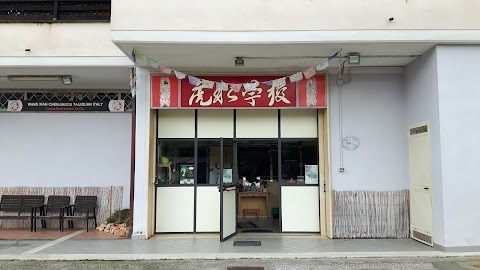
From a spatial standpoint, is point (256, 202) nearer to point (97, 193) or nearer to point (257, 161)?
point (257, 161)

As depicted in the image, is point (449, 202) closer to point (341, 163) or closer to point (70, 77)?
point (341, 163)

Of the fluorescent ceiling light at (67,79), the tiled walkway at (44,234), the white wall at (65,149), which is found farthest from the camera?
the white wall at (65,149)

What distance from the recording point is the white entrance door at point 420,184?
694 cm

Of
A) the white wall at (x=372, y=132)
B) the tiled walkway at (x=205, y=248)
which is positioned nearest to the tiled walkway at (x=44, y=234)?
the tiled walkway at (x=205, y=248)

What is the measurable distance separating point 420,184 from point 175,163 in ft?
15.6

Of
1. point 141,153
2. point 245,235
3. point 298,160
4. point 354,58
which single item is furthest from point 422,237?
point 141,153

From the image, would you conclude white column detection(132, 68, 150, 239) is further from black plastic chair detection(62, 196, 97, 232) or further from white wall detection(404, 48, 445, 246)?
white wall detection(404, 48, 445, 246)

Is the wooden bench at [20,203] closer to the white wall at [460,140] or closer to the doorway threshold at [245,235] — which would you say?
the doorway threshold at [245,235]

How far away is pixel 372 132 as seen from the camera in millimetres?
7906

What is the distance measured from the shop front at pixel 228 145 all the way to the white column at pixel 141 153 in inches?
7.9

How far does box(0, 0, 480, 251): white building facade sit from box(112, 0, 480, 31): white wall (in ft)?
0.06

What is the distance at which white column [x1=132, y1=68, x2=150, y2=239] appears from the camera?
25.3 ft

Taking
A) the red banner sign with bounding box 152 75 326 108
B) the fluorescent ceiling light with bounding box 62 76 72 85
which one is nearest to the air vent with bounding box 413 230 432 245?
the red banner sign with bounding box 152 75 326 108

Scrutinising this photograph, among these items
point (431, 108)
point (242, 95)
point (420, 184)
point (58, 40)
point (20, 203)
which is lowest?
point (20, 203)
